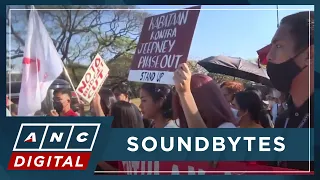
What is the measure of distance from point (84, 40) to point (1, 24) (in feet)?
1.84

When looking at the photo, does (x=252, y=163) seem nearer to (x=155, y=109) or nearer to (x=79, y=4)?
(x=155, y=109)

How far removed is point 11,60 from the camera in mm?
3459

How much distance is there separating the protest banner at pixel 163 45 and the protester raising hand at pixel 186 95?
0.04 meters

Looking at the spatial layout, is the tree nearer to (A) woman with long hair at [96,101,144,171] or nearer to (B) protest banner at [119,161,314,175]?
(A) woman with long hair at [96,101,144,171]

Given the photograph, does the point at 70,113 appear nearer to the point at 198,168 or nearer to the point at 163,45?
the point at 163,45

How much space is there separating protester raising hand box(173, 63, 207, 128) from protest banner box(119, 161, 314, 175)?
30 cm

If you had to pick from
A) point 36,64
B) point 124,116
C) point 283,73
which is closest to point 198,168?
point 124,116

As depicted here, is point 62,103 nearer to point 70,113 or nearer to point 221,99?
point 70,113

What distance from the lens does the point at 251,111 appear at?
3.48 m

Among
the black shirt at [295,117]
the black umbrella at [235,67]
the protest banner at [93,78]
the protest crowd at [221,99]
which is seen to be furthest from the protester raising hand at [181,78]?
the black shirt at [295,117]

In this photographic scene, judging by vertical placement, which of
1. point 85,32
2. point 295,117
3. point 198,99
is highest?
point 85,32

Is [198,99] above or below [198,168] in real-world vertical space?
above

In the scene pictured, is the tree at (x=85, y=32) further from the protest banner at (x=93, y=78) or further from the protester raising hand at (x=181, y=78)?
the protester raising hand at (x=181, y=78)

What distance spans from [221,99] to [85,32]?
1.01 m
